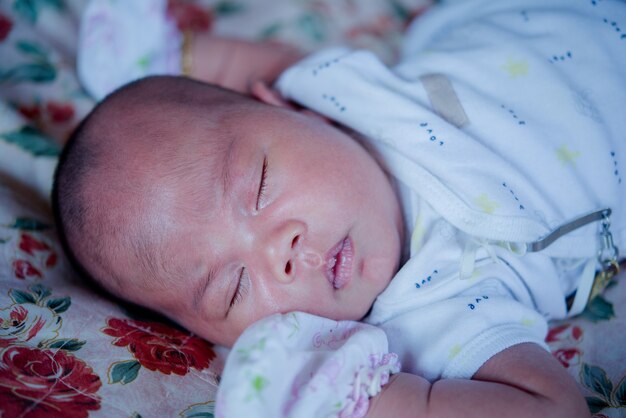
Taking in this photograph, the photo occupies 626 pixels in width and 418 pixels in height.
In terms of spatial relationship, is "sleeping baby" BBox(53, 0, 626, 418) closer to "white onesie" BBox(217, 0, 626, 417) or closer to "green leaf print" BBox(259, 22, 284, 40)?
"white onesie" BBox(217, 0, 626, 417)

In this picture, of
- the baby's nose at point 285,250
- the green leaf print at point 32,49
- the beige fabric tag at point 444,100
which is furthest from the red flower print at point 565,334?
the green leaf print at point 32,49

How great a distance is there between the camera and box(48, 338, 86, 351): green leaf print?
101cm

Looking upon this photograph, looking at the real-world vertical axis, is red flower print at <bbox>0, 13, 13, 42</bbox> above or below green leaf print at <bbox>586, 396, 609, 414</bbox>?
above

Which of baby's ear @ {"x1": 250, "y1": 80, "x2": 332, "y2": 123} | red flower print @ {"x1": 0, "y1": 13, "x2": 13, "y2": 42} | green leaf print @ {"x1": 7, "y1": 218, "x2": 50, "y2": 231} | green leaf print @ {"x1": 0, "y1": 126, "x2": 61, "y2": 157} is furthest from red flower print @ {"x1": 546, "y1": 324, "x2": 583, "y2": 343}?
red flower print @ {"x1": 0, "y1": 13, "x2": 13, "y2": 42}

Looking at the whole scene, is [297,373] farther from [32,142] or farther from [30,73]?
[30,73]

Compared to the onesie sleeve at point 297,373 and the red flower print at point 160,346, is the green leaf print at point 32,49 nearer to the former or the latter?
the red flower print at point 160,346

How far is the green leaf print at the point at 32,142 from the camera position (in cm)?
146

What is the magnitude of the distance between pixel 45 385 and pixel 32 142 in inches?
30.1

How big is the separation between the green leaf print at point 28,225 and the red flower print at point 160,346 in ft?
1.11

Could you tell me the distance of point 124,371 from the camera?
3.29 feet

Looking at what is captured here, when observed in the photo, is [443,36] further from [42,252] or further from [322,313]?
[42,252]

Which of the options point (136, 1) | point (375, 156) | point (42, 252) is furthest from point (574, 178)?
point (136, 1)

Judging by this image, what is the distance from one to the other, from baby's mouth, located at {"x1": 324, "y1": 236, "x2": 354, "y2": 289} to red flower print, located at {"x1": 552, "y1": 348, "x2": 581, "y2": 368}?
48 centimetres

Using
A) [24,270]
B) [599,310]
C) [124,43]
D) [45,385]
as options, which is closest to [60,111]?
[124,43]
